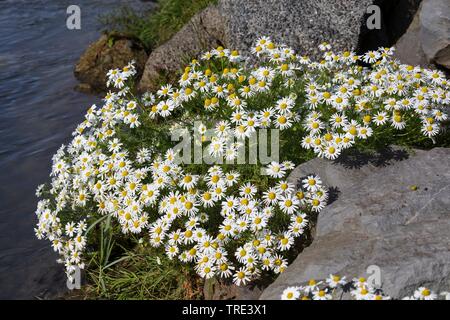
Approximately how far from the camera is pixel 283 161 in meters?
4.43

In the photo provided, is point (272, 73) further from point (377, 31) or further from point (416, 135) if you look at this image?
point (377, 31)

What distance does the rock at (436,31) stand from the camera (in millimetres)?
6348

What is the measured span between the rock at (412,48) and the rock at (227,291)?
4.07 m

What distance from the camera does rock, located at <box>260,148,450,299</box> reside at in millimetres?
3135

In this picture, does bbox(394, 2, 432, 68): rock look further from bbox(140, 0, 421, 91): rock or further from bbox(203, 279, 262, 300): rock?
bbox(203, 279, 262, 300): rock

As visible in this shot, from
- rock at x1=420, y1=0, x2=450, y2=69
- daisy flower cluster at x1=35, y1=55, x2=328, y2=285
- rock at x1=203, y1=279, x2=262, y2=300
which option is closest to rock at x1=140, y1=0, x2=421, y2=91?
rock at x1=420, y1=0, x2=450, y2=69

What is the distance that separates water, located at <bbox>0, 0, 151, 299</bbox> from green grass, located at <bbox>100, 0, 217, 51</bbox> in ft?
2.13

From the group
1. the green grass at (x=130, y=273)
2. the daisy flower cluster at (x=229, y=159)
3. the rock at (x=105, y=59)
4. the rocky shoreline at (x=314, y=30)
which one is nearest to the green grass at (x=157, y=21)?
the rock at (x=105, y=59)

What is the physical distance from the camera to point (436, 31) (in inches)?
253

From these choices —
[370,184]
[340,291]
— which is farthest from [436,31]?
[340,291]

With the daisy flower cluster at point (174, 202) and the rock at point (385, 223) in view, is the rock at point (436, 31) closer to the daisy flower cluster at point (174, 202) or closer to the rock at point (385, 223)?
the rock at point (385, 223)

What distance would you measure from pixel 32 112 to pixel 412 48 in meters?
5.43

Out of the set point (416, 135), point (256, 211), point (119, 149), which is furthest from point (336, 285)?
point (119, 149)

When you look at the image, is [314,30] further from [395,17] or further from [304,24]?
[395,17]
